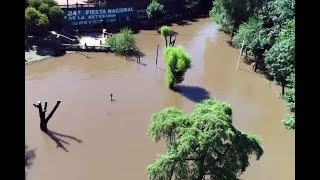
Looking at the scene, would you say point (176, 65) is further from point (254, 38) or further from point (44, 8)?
point (44, 8)

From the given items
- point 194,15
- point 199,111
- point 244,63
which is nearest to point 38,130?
point 199,111

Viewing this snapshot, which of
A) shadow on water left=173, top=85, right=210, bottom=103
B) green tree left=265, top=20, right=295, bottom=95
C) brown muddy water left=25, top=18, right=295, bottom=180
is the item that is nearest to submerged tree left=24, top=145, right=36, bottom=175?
brown muddy water left=25, top=18, right=295, bottom=180

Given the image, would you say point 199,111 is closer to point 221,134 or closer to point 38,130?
point 221,134

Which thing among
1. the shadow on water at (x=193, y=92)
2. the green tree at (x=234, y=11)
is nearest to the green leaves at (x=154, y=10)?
the green tree at (x=234, y=11)

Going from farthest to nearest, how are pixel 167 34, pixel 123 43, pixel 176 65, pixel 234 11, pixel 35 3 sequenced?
pixel 167 34, pixel 35 3, pixel 234 11, pixel 123 43, pixel 176 65

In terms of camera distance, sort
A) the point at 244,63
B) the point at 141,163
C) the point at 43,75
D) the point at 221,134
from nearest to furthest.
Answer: the point at 221,134 → the point at 141,163 → the point at 43,75 → the point at 244,63

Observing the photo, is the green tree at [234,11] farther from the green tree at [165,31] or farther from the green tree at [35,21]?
the green tree at [35,21]

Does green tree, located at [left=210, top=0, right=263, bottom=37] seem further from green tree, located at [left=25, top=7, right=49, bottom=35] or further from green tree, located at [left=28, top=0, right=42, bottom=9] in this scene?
green tree, located at [left=28, top=0, right=42, bottom=9]

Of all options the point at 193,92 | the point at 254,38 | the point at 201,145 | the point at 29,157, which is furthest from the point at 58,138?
the point at 254,38
